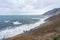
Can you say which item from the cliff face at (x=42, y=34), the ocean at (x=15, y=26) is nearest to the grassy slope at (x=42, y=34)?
the cliff face at (x=42, y=34)

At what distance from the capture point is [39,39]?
17.6 m

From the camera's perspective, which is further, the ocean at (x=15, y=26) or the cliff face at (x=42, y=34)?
the ocean at (x=15, y=26)

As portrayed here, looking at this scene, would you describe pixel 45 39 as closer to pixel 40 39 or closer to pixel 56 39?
pixel 40 39

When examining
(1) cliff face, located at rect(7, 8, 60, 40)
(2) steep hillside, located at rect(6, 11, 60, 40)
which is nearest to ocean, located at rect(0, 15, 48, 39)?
(2) steep hillside, located at rect(6, 11, 60, 40)

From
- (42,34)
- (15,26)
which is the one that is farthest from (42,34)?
(15,26)

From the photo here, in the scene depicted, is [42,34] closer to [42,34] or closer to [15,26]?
[42,34]

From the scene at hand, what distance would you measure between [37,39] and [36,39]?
220 millimetres

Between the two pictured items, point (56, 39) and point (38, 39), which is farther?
point (38, 39)

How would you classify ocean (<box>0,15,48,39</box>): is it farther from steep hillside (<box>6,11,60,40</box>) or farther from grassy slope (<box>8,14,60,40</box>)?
grassy slope (<box>8,14,60,40</box>)

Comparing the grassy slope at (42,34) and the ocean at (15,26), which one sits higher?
the grassy slope at (42,34)

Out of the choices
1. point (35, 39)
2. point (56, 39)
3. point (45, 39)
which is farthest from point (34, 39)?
point (56, 39)

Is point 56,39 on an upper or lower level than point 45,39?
upper

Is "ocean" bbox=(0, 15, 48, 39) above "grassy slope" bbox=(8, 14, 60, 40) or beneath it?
beneath

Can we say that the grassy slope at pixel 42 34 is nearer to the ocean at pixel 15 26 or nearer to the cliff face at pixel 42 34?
the cliff face at pixel 42 34
